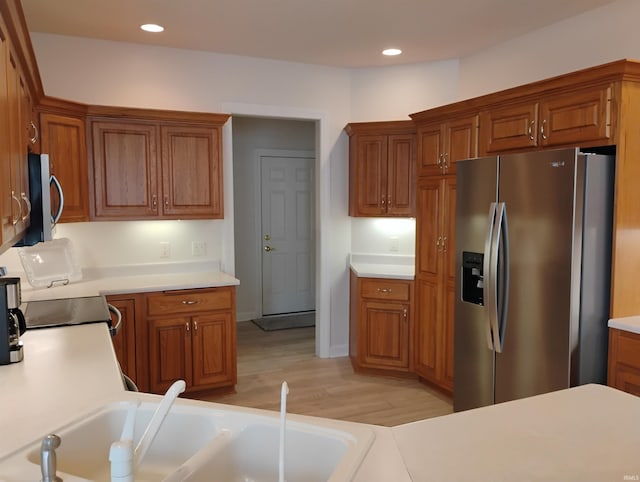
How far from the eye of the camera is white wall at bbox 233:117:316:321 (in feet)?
19.8

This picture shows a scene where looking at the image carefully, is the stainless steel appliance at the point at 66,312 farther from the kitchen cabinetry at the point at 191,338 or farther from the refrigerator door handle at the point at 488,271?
the refrigerator door handle at the point at 488,271

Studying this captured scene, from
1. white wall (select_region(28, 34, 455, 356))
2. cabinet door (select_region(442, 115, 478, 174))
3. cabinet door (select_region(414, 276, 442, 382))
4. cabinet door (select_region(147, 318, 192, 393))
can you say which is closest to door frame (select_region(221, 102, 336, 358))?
white wall (select_region(28, 34, 455, 356))

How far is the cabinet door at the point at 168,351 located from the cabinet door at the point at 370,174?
5.90 ft

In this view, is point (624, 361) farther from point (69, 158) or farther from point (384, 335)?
point (69, 158)

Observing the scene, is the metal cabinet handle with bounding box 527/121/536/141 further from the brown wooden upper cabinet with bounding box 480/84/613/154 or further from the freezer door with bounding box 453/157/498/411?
the freezer door with bounding box 453/157/498/411

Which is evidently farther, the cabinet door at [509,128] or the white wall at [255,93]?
the white wall at [255,93]

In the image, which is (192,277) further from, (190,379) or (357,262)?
(357,262)

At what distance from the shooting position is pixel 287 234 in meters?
6.39

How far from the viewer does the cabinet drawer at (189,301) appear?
3.61 metres

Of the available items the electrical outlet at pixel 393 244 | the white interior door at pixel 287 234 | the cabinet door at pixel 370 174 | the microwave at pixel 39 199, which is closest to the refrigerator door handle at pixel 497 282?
the cabinet door at pixel 370 174

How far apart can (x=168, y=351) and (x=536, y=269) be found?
2533 mm

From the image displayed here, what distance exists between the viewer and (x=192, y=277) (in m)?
3.99

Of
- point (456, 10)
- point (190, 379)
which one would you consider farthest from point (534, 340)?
point (190, 379)

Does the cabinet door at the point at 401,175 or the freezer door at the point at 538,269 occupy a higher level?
the cabinet door at the point at 401,175
